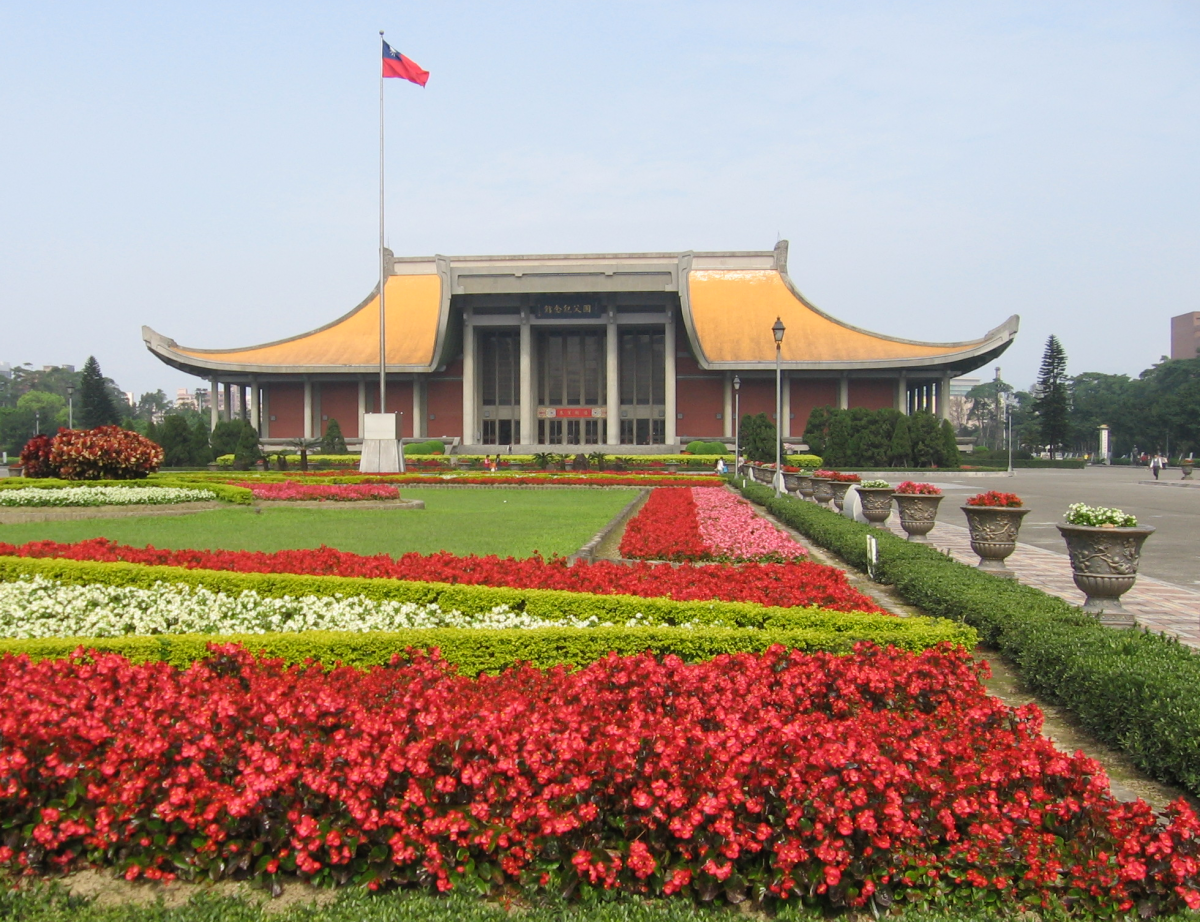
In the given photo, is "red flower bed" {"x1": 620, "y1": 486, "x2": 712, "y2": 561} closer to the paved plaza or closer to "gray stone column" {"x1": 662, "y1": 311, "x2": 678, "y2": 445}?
the paved plaza

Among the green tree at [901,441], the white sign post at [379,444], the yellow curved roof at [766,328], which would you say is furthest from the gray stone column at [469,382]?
the green tree at [901,441]

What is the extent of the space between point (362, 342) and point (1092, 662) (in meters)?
43.3

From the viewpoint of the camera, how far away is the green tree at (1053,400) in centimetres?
5288

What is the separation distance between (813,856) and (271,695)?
77.8 inches

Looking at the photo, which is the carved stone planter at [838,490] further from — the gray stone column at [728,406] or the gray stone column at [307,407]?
the gray stone column at [307,407]

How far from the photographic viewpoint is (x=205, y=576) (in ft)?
20.2

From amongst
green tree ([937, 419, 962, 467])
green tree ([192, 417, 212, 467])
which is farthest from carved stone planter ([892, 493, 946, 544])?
green tree ([192, 417, 212, 467])

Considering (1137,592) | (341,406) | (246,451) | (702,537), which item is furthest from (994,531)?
(341,406)

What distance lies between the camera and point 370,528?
1235 centimetres

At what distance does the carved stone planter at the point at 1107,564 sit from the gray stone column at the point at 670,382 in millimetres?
35746

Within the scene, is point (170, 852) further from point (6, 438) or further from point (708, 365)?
point (6, 438)

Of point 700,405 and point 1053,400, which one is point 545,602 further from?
point 1053,400

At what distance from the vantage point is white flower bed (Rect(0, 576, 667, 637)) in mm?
5215

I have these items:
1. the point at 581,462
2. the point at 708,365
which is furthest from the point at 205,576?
the point at 708,365
